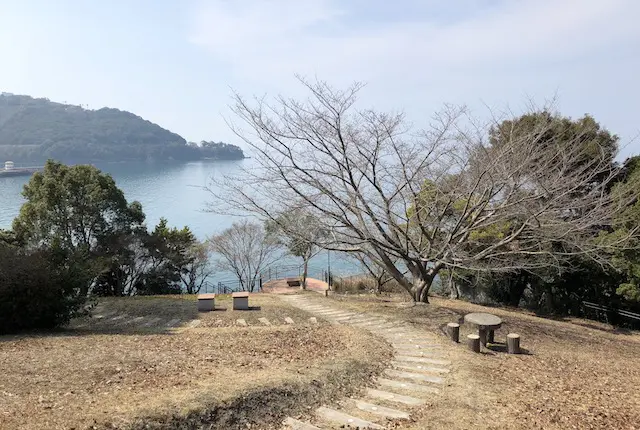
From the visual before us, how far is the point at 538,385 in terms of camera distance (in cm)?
661

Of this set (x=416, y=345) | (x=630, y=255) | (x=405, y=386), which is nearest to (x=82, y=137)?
(x=630, y=255)

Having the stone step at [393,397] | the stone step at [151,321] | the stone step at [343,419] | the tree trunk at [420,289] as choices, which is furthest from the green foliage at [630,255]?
the stone step at [151,321]

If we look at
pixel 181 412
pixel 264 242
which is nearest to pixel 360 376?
pixel 181 412

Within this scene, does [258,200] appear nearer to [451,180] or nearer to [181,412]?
[451,180]

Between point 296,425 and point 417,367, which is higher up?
point 417,367

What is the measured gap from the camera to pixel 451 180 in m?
11.8

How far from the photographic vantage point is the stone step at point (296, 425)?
4719 mm

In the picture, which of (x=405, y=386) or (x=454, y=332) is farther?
(x=454, y=332)

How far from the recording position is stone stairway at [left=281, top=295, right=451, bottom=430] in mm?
4939

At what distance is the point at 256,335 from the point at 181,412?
171 inches

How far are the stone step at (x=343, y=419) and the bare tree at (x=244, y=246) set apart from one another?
69.7 feet

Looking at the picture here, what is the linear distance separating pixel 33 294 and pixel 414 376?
791 cm

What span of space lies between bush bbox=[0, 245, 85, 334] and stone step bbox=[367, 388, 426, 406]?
7406 mm

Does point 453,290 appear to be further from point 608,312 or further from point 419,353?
point 419,353
